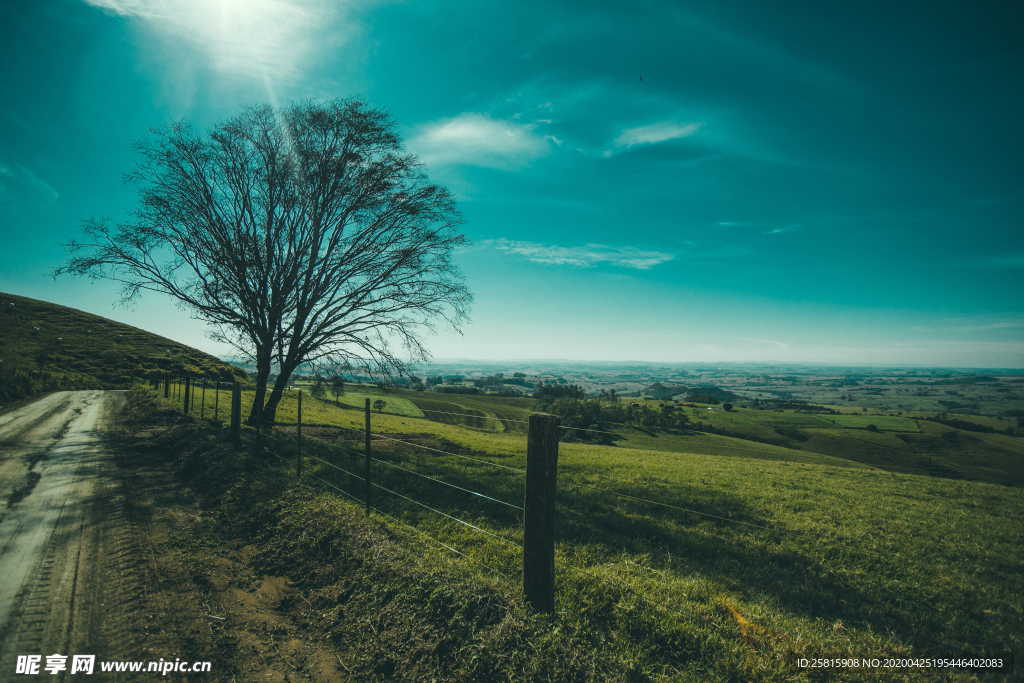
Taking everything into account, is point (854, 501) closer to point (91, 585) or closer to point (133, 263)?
point (91, 585)

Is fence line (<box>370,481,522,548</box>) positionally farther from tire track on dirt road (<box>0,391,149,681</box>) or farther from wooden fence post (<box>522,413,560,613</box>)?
tire track on dirt road (<box>0,391,149,681</box>)

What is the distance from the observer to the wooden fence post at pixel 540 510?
3832mm

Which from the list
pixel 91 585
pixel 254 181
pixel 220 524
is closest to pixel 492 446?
pixel 220 524

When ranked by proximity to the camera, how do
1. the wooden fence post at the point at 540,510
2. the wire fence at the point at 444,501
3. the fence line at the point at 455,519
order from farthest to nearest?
the fence line at the point at 455,519 → the wire fence at the point at 444,501 → the wooden fence post at the point at 540,510

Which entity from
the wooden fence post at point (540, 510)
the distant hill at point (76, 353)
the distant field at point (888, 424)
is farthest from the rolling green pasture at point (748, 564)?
the distant hill at point (76, 353)

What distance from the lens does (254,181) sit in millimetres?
15109

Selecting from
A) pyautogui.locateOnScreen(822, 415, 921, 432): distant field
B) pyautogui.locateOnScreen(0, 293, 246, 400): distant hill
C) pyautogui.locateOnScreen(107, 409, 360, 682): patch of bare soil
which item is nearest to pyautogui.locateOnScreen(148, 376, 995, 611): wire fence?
pyautogui.locateOnScreen(107, 409, 360, 682): patch of bare soil

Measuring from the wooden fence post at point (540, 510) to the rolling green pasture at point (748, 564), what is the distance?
0.27 metres

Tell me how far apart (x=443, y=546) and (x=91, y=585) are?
3.83 meters

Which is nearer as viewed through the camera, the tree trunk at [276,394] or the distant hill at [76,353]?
the tree trunk at [276,394]

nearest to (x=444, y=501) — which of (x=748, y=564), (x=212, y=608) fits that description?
(x=212, y=608)

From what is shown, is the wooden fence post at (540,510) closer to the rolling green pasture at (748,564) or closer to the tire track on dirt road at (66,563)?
the rolling green pasture at (748,564)

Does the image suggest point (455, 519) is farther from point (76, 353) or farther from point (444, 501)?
point (76, 353)

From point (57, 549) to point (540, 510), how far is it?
634cm
